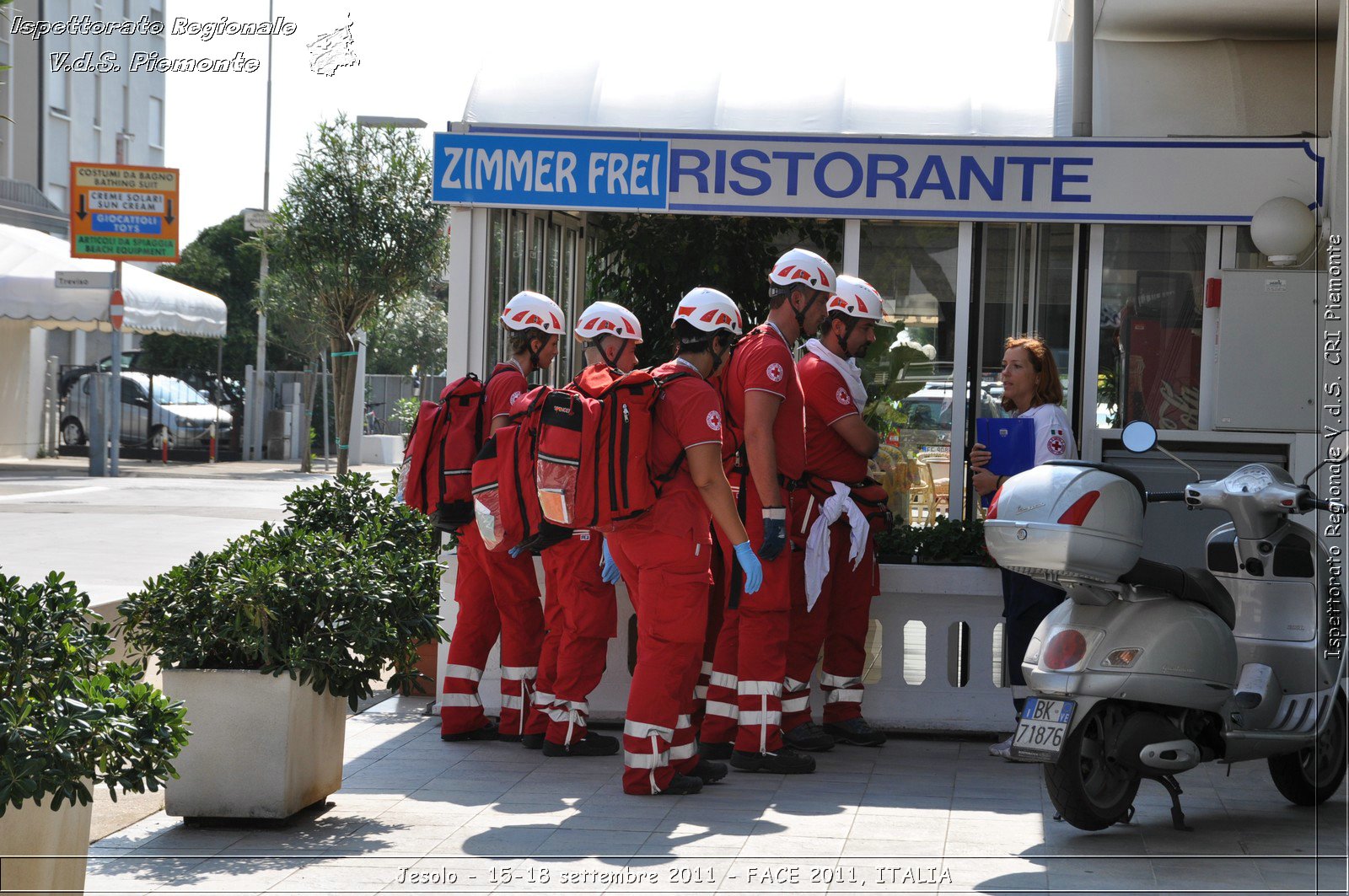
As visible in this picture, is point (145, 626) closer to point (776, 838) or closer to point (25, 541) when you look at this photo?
point (776, 838)

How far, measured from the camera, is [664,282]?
10469 mm

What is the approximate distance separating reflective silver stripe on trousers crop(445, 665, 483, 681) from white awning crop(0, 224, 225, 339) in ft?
68.7

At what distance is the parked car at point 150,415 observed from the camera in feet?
106

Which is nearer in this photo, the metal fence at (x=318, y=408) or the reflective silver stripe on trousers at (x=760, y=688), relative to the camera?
the reflective silver stripe on trousers at (x=760, y=688)

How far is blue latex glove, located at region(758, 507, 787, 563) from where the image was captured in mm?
6414

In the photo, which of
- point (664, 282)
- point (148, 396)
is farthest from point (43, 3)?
point (664, 282)

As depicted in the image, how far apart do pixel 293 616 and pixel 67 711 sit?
1.61 metres

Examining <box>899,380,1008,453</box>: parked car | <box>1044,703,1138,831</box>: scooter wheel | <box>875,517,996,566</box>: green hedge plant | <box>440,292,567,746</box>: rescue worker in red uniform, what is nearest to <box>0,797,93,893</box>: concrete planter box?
<box>440,292,567,746</box>: rescue worker in red uniform

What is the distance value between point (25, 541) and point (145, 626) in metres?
10.6

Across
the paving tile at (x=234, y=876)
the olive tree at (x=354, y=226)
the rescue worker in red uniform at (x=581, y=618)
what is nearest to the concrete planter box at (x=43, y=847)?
the paving tile at (x=234, y=876)

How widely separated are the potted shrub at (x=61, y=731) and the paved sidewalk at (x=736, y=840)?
2.57ft

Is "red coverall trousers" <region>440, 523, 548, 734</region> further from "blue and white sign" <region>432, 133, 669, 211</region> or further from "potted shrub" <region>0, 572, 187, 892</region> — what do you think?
"potted shrub" <region>0, 572, 187, 892</region>

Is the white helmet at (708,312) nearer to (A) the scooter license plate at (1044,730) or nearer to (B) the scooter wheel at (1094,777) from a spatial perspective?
(A) the scooter license plate at (1044,730)

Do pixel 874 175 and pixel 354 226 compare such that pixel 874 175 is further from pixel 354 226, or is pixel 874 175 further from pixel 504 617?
pixel 354 226
